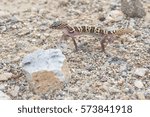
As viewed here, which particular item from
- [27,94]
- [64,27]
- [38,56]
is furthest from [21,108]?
[64,27]

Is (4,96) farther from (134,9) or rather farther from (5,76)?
(134,9)

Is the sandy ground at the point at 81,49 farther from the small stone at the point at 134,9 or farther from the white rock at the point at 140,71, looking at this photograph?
the small stone at the point at 134,9

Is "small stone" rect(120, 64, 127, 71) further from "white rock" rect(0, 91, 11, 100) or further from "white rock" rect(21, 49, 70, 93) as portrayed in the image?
"white rock" rect(0, 91, 11, 100)

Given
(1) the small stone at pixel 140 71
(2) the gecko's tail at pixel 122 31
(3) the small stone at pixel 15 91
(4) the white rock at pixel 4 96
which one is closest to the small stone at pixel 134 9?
(2) the gecko's tail at pixel 122 31

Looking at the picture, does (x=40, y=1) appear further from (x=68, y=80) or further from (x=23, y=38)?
(x=68, y=80)

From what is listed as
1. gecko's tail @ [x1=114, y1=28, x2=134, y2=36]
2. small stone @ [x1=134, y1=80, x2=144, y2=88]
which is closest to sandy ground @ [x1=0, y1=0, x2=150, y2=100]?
small stone @ [x1=134, y1=80, x2=144, y2=88]

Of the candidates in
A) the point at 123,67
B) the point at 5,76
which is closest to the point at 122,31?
the point at 123,67
